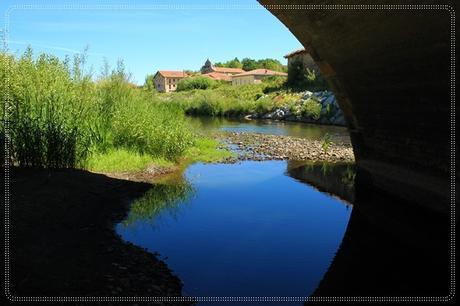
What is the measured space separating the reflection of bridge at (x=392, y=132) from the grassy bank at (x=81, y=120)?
17.9ft

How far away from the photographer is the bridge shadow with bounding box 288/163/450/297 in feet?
19.1

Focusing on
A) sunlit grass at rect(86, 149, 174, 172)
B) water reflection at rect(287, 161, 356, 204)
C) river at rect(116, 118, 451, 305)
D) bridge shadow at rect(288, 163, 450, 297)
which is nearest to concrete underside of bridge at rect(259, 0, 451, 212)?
bridge shadow at rect(288, 163, 450, 297)

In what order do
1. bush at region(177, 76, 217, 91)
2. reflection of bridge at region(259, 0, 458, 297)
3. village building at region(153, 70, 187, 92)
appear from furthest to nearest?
village building at region(153, 70, 187, 92) < bush at region(177, 76, 217, 91) < reflection of bridge at region(259, 0, 458, 297)

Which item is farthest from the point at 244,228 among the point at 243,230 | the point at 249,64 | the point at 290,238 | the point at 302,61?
the point at 249,64

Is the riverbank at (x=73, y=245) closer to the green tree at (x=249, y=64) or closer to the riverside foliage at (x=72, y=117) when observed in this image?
the riverside foliage at (x=72, y=117)

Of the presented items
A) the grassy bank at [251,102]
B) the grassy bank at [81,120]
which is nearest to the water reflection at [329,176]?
the grassy bank at [81,120]

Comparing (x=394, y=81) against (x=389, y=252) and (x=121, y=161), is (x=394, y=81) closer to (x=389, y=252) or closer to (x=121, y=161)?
(x=389, y=252)

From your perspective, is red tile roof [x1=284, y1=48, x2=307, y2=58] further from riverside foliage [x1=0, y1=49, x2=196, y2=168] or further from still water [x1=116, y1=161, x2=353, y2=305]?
still water [x1=116, y1=161, x2=353, y2=305]

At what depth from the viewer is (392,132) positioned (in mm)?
10758

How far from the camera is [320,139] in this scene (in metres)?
23.8

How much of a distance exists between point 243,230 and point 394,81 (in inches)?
178

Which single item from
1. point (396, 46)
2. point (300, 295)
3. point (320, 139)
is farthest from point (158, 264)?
point (320, 139)

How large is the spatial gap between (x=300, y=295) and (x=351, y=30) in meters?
5.22

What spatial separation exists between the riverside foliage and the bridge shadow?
19.8ft
